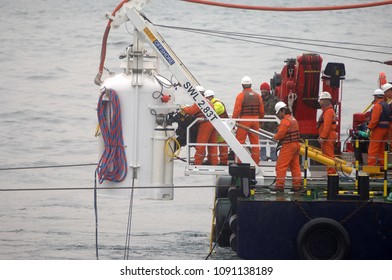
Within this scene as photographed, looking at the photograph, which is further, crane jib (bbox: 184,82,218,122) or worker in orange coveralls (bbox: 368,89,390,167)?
worker in orange coveralls (bbox: 368,89,390,167)

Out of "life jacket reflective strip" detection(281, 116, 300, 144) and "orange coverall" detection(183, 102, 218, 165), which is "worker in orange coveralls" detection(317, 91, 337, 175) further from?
"orange coverall" detection(183, 102, 218, 165)

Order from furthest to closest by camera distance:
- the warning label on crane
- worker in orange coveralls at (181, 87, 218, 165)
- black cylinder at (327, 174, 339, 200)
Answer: worker in orange coveralls at (181, 87, 218, 165), the warning label on crane, black cylinder at (327, 174, 339, 200)

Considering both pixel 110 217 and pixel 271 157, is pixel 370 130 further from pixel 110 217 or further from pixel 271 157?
pixel 110 217

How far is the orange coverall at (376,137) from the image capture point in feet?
57.6

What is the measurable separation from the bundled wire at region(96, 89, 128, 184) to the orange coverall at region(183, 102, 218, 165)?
3.74ft

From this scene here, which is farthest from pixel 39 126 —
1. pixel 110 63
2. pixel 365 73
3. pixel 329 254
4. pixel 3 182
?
pixel 329 254

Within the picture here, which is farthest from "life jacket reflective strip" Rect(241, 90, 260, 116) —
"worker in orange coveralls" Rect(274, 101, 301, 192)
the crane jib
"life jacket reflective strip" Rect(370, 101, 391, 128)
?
"life jacket reflective strip" Rect(370, 101, 391, 128)

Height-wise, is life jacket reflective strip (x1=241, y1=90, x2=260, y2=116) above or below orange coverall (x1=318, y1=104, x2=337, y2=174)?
above

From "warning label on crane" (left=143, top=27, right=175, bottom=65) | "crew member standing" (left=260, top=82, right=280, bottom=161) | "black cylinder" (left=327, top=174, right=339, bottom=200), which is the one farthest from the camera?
"crew member standing" (left=260, top=82, right=280, bottom=161)

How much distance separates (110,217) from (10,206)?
7.93 feet

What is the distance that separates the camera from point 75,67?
45.4 m

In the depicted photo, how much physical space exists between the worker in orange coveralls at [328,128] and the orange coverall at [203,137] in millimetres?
1749

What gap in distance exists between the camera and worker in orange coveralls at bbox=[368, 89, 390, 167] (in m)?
17.6

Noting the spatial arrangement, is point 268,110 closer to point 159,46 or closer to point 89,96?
point 159,46
